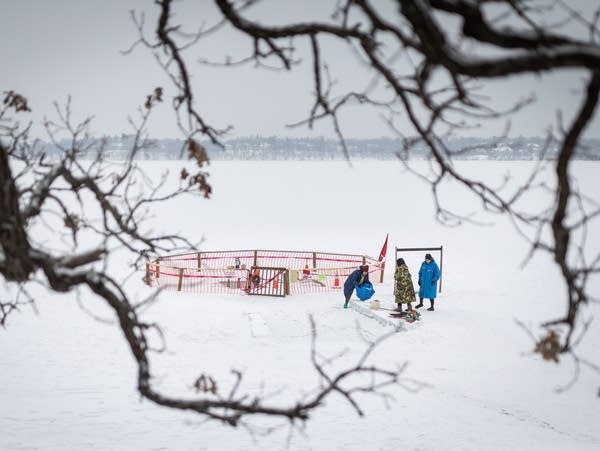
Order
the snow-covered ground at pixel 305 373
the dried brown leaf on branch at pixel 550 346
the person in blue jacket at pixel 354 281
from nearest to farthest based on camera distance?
1. the dried brown leaf on branch at pixel 550 346
2. the snow-covered ground at pixel 305 373
3. the person in blue jacket at pixel 354 281

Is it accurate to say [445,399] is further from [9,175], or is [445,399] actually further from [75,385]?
[9,175]

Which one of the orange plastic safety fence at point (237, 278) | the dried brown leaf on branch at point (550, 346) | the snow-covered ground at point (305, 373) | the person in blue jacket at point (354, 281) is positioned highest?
the dried brown leaf on branch at point (550, 346)

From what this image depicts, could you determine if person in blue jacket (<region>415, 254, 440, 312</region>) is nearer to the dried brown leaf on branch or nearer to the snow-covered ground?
the snow-covered ground

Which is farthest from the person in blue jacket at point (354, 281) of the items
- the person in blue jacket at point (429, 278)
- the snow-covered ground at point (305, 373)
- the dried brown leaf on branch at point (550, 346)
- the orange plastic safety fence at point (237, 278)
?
the dried brown leaf on branch at point (550, 346)

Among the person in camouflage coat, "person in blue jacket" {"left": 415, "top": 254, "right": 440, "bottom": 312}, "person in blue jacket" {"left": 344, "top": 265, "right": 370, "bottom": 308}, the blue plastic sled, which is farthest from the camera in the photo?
the blue plastic sled

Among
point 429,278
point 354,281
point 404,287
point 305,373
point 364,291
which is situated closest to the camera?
point 305,373

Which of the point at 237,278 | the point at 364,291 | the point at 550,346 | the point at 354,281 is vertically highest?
the point at 550,346

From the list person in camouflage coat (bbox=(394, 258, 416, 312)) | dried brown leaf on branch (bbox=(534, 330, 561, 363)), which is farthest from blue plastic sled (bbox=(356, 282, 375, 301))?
dried brown leaf on branch (bbox=(534, 330, 561, 363))

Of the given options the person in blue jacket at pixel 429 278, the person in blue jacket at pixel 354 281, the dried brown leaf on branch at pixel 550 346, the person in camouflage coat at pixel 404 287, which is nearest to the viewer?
the dried brown leaf on branch at pixel 550 346

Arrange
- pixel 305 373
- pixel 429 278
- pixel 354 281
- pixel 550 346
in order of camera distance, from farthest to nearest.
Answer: pixel 354 281 → pixel 429 278 → pixel 305 373 → pixel 550 346

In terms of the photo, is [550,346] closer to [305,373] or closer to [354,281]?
[305,373]

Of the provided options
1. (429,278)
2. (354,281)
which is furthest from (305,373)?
(429,278)

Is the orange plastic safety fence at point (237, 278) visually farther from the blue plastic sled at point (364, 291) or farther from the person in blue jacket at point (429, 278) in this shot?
the person in blue jacket at point (429, 278)

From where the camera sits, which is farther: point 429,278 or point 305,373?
point 429,278
